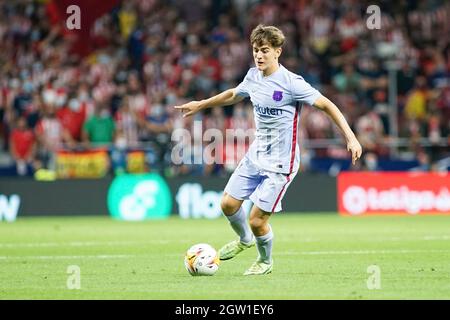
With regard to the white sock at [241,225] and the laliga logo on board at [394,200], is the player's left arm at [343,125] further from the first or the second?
the laliga logo on board at [394,200]

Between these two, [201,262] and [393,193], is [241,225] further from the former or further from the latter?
[393,193]

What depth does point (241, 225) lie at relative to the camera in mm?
11000

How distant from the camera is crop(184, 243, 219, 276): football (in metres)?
10.5

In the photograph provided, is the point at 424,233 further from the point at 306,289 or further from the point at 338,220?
the point at 306,289

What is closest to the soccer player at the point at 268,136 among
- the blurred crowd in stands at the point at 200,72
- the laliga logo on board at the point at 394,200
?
the laliga logo on board at the point at 394,200

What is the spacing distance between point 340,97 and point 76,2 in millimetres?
6936

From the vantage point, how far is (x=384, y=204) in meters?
21.6

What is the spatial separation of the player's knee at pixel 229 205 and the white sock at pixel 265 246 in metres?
0.43

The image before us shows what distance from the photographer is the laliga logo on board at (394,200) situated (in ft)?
70.5

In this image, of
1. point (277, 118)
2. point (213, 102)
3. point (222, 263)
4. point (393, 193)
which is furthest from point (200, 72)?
point (277, 118)

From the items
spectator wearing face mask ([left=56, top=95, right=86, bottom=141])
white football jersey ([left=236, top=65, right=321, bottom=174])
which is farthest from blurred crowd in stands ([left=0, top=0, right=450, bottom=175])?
white football jersey ([left=236, top=65, right=321, bottom=174])

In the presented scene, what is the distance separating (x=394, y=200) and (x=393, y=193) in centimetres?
16

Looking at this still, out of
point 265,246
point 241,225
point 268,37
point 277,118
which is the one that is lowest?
point 265,246
